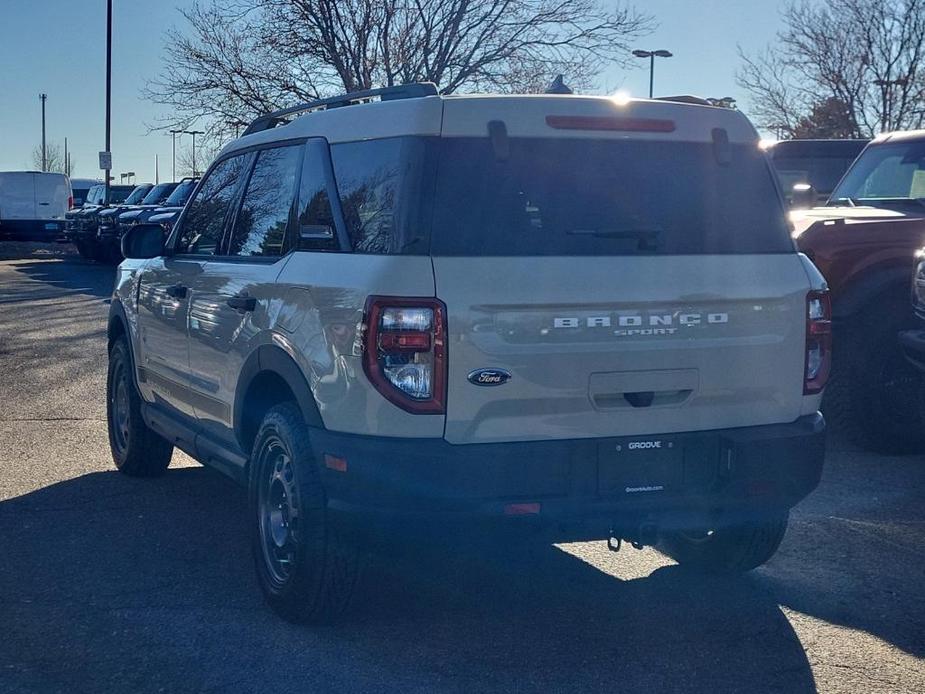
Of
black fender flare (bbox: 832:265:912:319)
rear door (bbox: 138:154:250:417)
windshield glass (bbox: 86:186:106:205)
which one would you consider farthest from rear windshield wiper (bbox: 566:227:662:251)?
windshield glass (bbox: 86:186:106:205)

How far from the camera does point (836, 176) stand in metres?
15.2

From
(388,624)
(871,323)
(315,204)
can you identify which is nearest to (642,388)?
(388,624)

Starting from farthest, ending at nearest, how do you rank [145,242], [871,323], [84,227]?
[84,227] → [871,323] → [145,242]

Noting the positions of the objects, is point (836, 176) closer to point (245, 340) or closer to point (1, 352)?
point (1, 352)

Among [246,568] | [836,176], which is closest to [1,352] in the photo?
[246,568]

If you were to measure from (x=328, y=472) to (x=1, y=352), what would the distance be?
9702mm

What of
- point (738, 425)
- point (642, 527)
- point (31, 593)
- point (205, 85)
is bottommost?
point (31, 593)

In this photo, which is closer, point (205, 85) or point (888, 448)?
point (888, 448)

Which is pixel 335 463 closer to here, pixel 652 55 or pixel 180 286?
pixel 180 286

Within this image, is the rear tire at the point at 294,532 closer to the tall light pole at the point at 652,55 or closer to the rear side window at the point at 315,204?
the rear side window at the point at 315,204

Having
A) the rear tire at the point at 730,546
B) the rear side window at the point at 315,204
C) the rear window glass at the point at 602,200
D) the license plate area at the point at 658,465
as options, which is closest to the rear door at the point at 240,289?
the rear side window at the point at 315,204

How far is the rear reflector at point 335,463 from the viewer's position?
4273mm

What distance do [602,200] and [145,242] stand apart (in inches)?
117

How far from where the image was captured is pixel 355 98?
5051 millimetres
